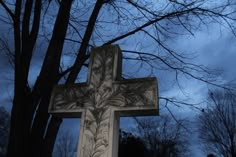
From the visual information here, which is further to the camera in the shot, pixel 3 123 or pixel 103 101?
pixel 3 123

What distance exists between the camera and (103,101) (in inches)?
183

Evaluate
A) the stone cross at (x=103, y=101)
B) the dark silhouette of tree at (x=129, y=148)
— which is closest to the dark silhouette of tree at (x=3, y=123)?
the dark silhouette of tree at (x=129, y=148)

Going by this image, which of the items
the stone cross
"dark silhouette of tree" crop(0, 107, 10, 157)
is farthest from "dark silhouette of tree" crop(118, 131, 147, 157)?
the stone cross

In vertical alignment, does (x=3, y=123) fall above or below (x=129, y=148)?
above

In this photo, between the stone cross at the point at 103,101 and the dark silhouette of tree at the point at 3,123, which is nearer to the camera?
the stone cross at the point at 103,101

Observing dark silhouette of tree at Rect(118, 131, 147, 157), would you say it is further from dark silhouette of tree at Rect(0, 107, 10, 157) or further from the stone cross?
the stone cross

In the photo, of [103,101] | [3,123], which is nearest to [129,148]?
[3,123]

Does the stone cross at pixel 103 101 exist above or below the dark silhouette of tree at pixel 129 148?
below

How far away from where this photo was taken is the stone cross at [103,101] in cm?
433

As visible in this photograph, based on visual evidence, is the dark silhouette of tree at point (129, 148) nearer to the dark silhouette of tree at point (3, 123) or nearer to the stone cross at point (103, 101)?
the dark silhouette of tree at point (3, 123)

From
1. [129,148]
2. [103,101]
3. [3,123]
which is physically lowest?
[103,101]

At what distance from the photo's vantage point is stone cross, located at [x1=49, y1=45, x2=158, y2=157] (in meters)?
4.33

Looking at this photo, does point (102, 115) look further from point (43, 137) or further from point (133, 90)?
point (43, 137)

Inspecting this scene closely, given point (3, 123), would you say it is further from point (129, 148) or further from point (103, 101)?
point (103, 101)
